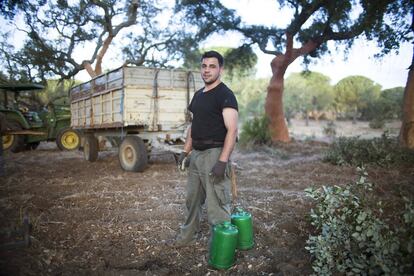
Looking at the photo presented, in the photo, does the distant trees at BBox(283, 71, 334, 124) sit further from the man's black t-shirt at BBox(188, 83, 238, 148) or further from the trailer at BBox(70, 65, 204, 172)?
the man's black t-shirt at BBox(188, 83, 238, 148)

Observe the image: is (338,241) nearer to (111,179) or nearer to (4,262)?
(4,262)

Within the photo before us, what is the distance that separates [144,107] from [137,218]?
3.49 meters

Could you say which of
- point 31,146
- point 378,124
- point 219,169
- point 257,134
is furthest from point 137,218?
point 378,124

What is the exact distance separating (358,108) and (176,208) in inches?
1400

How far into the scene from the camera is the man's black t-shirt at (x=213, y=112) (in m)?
3.15

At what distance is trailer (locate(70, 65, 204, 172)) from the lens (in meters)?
7.18

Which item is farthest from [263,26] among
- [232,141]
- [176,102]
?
[232,141]

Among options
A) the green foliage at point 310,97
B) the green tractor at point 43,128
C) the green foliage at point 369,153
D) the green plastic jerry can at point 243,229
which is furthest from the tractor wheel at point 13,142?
the green foliage at point 310,97

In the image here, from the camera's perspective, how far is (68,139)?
1309 cm

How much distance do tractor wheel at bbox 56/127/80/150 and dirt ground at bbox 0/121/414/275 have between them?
4517 millimetres

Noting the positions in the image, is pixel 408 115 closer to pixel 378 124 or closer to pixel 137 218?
pixel 137 218

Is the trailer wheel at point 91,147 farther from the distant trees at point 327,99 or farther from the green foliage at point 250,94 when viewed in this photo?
the green foliage at point 250,94

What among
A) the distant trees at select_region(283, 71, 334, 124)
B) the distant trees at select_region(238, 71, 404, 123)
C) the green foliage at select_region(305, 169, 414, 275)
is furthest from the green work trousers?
the distant trees at select_region(283, 71, 334, 124)

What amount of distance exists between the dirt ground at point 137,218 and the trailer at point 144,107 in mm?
695
